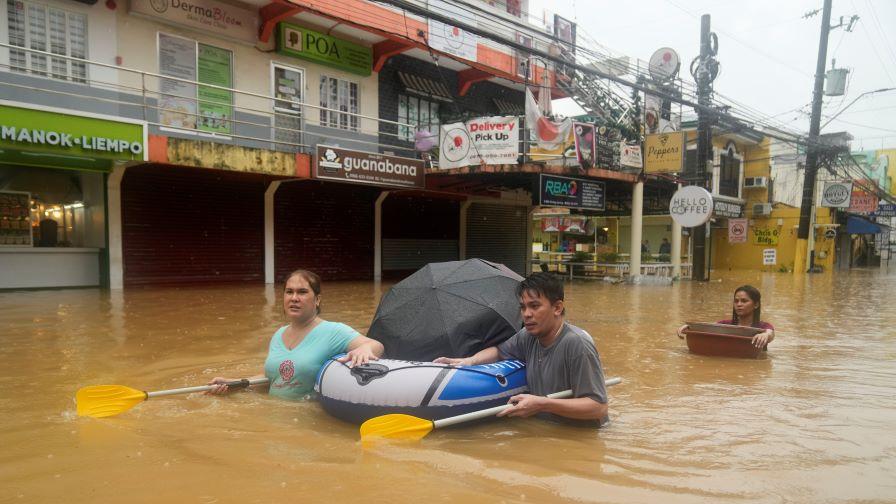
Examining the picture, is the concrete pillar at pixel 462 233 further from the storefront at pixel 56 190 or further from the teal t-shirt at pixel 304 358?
the teal t-shirt at pixel 304 358

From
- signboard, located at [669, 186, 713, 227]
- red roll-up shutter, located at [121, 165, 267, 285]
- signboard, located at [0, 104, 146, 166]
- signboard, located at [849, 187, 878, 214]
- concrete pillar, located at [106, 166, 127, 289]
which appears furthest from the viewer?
signboard, located at [849, 187, 878, 214]

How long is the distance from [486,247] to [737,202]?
17589 millimetres

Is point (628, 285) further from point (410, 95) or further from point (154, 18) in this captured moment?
point (154, 18)

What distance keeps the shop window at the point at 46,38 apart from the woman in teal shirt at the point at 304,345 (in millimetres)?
9720

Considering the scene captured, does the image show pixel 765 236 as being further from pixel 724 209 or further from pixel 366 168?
pixel 366 168

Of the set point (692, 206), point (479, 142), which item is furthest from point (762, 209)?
point (479, 142)

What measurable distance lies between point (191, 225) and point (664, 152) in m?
13.3

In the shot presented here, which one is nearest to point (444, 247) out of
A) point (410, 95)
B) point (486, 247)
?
point (486, 247)

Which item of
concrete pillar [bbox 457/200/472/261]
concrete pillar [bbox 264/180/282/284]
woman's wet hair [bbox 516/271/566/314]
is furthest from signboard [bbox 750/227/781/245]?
woman's wet hair [bbox 516/271/566/314]

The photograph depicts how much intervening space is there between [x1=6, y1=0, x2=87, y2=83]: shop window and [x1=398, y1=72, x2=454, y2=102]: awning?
8.43 m

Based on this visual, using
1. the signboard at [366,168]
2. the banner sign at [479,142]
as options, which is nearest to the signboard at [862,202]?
the banner sign at [479,142]

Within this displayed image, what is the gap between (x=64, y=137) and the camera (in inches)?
407

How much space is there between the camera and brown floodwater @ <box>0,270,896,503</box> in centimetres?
306

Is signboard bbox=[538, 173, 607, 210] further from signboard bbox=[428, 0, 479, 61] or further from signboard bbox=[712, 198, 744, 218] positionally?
signboard bbox=[712, 198, 744, 218]
